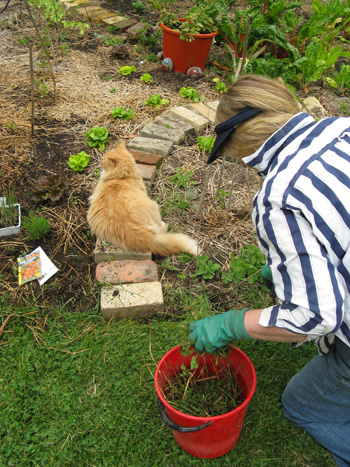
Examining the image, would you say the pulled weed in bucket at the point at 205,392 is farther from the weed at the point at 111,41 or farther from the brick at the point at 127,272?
the weed at the point at 111,41

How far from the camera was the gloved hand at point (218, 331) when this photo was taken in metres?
1.78

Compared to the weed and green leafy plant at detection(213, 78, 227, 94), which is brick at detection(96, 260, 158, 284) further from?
the weed

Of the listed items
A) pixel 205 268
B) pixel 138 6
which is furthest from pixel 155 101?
pixel 138 6

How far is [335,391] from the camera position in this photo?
209 centimetres

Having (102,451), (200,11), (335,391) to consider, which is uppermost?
(200,11)

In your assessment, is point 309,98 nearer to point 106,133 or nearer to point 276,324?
point 106,133

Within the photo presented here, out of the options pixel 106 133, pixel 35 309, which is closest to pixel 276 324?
pixel 35 309

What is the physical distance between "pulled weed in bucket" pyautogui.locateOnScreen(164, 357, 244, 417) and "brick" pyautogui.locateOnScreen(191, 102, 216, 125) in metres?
3.21

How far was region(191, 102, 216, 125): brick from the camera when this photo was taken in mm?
4527

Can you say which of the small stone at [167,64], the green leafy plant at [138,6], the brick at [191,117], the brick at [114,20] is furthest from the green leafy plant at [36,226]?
the green leafy plant at [138,6]

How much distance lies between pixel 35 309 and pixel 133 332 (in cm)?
76

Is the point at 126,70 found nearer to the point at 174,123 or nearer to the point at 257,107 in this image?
the point at 174,123

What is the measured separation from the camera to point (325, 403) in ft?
7.17

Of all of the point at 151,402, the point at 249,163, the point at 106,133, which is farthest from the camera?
the point at 106,133
